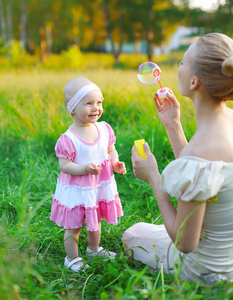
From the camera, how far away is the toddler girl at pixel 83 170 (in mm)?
2213

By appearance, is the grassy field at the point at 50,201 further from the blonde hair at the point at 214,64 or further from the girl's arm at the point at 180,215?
the blonde hair at the point at 214,64

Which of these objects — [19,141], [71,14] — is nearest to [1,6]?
[71,14]

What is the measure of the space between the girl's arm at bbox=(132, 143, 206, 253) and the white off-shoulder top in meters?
0.07

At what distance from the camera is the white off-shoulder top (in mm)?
1633

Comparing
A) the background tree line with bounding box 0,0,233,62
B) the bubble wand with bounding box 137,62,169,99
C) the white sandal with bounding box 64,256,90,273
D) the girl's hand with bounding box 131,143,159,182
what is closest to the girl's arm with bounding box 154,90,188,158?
the bubble wand with bounding box 137,62,169,99

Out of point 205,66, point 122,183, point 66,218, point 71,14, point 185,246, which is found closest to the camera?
point 205,66

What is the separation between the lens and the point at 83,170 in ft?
7.14

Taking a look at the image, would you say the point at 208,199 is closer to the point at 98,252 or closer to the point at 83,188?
the point at 83,188

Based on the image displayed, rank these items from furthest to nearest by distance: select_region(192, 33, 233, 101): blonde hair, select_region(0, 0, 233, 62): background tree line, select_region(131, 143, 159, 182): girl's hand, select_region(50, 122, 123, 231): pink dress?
1. select_region(0, 0, 233, 62): background tree line
2. select_region(50, 122, 123, 231): pink dress
3. select_region(131, 143, 159, 182): girl's hand
4. select_region(192, 33, 233, 101): blonde hair

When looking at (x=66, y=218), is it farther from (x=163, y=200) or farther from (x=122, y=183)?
(x=122, y=183)

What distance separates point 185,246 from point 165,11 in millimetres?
20647

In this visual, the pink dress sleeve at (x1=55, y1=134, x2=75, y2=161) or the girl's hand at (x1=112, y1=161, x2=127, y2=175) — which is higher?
the pink dress sleeve at (x1=55, y1=134, x2=75, y2=161)

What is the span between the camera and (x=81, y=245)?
101 inches

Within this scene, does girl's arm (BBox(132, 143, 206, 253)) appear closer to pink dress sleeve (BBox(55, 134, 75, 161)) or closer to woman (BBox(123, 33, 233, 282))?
woman (BBox(123, 33, 233, 282))
